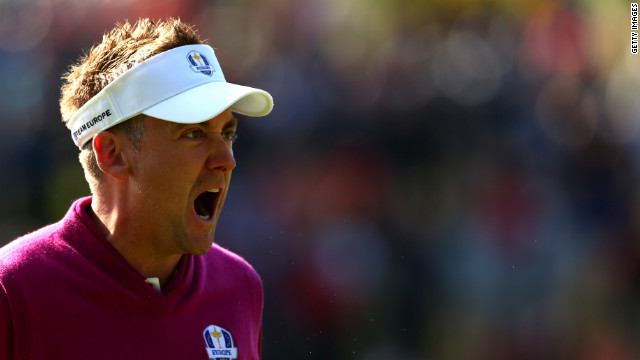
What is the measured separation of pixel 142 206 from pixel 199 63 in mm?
440

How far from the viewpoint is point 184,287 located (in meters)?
2.22

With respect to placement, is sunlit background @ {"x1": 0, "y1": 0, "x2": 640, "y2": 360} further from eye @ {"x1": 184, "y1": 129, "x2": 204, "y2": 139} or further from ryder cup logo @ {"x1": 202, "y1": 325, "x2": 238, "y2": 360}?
eye @ {"x1": 184, "y1": 129, "x2": 204, "y2": 139}

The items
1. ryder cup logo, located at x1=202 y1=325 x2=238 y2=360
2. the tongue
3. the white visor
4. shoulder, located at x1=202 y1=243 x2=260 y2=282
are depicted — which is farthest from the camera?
shoulder, located at x1=202 y1=243 x2=260 y2=282

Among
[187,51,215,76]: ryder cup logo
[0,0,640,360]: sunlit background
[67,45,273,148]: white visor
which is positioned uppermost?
[187,51,215,76]: ryder cup logo

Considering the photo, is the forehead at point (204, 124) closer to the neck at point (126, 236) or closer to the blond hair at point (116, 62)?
the blond hair at point (116, 62)

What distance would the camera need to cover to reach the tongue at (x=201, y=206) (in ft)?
7.63

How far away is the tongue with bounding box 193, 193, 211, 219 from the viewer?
2.33 m

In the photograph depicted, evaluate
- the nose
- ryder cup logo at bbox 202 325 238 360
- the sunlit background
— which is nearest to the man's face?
the nose

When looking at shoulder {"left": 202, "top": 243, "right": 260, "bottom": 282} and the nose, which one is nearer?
the nose

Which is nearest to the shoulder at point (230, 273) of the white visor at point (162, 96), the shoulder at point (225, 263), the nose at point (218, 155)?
the shoulder at point (225, 263)

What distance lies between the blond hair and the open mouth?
297 mm

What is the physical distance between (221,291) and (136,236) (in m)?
0.36
